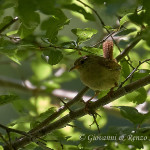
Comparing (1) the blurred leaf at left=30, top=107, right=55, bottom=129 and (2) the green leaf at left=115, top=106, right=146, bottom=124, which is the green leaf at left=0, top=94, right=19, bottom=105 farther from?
(2) the green leaf at left=115, top=106, right=146, bottom=124

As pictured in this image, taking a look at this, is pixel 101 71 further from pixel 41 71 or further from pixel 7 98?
pixel 7 98

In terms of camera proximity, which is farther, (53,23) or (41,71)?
(41,71)

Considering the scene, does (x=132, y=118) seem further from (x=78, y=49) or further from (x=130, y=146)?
(x=78, y=49)

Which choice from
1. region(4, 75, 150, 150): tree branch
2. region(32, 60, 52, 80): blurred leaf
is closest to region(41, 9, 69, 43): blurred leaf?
region(4, 75, 150, 150): tree branch

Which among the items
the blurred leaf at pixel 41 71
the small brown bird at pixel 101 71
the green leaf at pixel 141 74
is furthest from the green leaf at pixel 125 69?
the blurred leaf at pixel 41 71

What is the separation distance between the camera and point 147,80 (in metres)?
1.44

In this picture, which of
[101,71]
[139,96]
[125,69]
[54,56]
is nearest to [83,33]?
[54,56]

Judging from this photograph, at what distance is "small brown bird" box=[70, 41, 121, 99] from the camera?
208 cm

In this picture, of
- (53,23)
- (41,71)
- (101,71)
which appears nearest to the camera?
(53,23)

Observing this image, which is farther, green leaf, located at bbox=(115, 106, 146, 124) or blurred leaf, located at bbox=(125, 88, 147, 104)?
blurred leaf, located at bbox=(125, 88, 147, 104)

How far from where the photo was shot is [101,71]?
2.20 m

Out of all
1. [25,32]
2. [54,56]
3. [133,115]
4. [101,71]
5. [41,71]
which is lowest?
[133,115]

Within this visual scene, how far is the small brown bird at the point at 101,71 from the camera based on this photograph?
81.9 inches

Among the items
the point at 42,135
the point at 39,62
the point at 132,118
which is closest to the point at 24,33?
the point at 42,135
